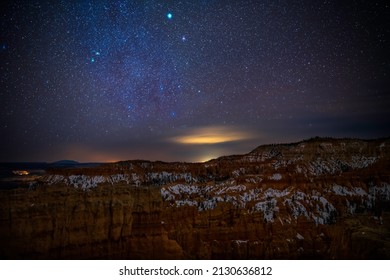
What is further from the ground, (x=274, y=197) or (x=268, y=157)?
(x=268, y=157)

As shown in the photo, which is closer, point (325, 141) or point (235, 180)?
point (235, 180)

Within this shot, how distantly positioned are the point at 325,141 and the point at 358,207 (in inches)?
321

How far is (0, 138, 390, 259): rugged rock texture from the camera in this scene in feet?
34.4

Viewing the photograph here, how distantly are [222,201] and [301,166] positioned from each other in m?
8.14

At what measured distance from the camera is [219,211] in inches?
634

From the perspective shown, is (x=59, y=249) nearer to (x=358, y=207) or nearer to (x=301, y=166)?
(x=358, y=207)

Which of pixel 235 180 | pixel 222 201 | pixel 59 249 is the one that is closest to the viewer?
pixel 59 249

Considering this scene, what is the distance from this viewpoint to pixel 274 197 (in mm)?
17797

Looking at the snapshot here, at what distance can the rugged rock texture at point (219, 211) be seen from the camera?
10500mm

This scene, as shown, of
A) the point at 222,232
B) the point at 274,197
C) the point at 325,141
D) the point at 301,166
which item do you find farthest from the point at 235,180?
the point at 325,141
